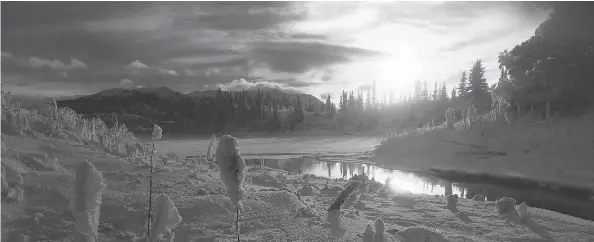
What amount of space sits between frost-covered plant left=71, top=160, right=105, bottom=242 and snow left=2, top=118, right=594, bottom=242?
1.30 metres

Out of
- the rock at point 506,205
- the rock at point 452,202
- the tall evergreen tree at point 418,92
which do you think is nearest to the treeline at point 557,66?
the rock at point 506,205

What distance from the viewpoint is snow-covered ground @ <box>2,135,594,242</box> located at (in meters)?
5.85

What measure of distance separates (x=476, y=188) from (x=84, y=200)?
1726cm

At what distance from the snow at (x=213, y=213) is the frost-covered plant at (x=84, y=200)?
1.30m

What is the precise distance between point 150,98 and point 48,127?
169ft

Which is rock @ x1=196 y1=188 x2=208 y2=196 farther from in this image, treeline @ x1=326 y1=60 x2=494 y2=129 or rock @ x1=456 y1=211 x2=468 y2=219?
treeline @ x1=326 y1=60 x2=494 y2=129

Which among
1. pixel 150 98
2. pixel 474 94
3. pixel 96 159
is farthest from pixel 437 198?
pixel 150 98

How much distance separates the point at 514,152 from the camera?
68.9 ft

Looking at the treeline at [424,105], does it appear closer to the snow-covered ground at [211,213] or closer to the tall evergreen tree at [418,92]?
the tall evergreen tree at [418,92]

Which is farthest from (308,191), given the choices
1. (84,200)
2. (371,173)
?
(371,173)

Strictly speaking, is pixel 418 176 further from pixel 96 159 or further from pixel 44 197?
pixel 44 197

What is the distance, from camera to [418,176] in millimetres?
20000

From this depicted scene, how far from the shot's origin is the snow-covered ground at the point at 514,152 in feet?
59.0

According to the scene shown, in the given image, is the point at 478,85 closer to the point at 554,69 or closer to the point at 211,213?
the point at 554,69
